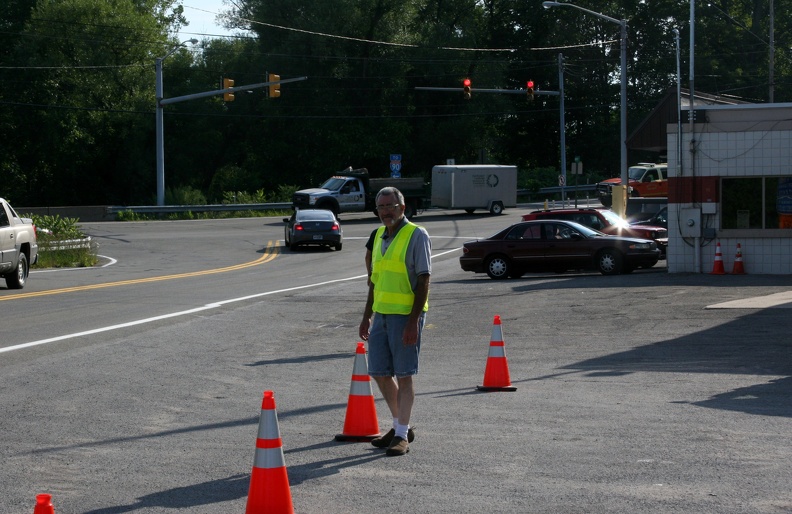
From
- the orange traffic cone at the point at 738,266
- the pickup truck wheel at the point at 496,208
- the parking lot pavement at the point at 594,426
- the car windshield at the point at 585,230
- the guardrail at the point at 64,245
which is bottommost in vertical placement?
the parking lot pavement at the point at 594,426

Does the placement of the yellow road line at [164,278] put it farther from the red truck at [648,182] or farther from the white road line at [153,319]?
the red truck at [648,182]

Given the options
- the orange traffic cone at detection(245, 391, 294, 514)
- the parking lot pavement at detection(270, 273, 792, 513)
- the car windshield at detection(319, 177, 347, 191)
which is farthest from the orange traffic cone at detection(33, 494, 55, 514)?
the car windshield at detection(319, 177, 347, 191)

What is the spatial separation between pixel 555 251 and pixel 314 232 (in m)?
13.2

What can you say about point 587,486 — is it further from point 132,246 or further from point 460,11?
point 460,11

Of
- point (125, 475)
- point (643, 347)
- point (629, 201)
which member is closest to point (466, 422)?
point (125, 475)

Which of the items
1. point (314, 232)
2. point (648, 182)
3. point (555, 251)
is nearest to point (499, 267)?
point (555, 251)

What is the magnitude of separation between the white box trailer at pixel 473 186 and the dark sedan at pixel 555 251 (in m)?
26.4

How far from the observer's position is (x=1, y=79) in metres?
66.4

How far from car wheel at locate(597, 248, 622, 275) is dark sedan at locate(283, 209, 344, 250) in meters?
13.5

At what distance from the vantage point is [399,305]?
7930 mm

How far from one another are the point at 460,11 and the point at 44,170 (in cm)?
2930

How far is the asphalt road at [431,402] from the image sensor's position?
6.75 metres

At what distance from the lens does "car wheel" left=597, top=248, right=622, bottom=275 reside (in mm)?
26219

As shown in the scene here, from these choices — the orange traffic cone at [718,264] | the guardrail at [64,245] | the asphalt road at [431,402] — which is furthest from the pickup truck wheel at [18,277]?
the orange traffic cone at [718,264]
